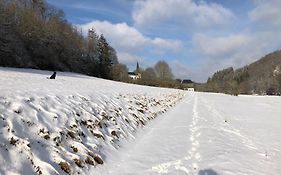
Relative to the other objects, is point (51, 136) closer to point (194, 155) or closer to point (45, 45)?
point (194, 155)

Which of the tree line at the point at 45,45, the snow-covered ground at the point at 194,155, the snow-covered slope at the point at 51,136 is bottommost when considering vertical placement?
the snow-covered ground at the point at 194,155

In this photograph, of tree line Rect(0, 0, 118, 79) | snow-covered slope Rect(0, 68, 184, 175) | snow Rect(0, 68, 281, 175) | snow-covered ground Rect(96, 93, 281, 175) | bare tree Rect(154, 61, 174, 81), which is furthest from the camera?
bare tree Rect(154, 61, 174, 81)

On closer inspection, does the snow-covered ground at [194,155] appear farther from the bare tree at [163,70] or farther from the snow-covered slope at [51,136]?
the bare tree at [163,70]

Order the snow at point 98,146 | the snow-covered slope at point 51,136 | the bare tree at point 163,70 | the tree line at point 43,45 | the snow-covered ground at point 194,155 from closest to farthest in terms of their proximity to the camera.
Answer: the snow-covered slope at point 51,136 → the snow at point 98,146 → the snow-covered ground at point 194,155 → the tree line at point 43,45 → the bare tree at point 163,70

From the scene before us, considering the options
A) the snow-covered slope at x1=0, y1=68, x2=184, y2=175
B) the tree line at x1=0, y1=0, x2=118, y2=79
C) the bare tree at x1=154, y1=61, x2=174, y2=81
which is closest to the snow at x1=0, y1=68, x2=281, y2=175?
the snow-covered slope at x1=0, y1=68, x2=184, y2=175

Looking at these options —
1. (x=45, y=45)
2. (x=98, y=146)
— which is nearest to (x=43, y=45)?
(x=45, y=45)

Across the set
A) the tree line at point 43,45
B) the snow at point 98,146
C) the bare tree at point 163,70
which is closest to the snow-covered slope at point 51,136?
the snow at point 98,146

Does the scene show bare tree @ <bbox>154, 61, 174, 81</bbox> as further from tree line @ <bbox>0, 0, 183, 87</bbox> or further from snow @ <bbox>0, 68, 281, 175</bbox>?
snow @ <bbox>0, 68, 281, 175</bbox>

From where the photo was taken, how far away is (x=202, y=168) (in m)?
8.12

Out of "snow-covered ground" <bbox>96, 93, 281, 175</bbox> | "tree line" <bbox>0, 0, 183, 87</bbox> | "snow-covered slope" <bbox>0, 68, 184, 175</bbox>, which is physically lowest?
"snow-covered ground" <bbox>96, 93, 281, 175</bbox>

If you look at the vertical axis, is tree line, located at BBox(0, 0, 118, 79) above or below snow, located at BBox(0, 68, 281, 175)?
above

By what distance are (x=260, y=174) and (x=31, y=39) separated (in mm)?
52302

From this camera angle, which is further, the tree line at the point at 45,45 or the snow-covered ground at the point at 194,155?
the tree line at the point at 45,45

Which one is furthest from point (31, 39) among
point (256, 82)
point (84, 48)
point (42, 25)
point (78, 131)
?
point (256, 82)
